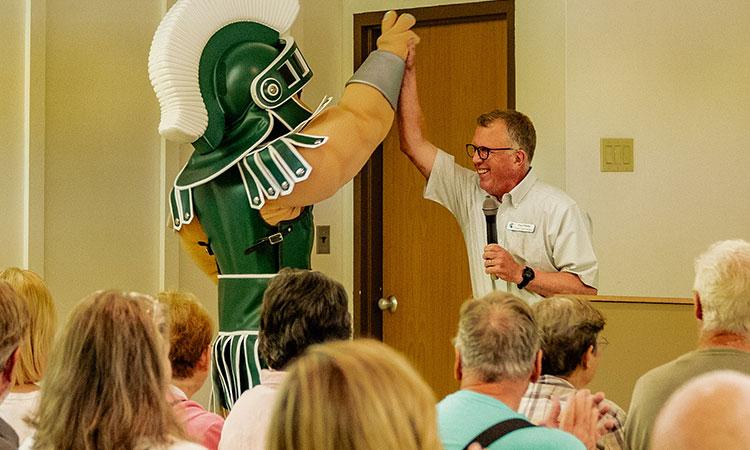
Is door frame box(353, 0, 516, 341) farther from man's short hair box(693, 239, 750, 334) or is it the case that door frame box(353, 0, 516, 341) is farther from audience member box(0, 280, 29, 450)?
audience member box(0, 280, 29, 450)

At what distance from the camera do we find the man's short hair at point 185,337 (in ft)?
8.27

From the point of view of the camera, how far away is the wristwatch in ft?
10.8

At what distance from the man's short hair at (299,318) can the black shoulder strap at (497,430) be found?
1.67ft

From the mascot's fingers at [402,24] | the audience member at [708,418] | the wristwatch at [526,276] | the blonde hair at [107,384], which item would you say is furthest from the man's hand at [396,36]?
the audience member at [708,418]

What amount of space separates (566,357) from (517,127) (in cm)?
130

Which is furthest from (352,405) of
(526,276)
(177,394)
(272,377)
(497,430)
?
(526,276)

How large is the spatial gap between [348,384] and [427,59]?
12.5 ft

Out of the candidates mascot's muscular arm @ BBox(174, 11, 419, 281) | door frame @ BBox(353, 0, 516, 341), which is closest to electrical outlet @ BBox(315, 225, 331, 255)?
door frame @ BBox(353, 0, 516, 341)

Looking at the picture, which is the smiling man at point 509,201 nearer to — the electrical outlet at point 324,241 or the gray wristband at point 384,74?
the gray wristband at point 384,74

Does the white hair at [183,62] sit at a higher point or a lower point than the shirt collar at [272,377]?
higher

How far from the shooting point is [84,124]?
4012 mm

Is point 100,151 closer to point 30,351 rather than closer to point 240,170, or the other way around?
point 240,170

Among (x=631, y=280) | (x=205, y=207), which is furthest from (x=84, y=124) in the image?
(x=631, y=280)

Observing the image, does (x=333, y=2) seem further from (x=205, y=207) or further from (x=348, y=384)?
(x=348, y=384)
